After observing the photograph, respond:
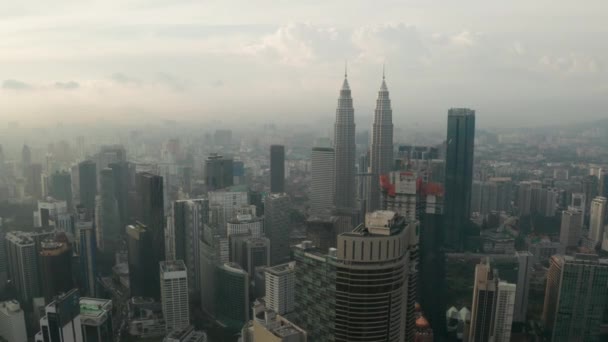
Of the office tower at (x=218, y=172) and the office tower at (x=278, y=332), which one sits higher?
the office tower at (x=218, y=172)

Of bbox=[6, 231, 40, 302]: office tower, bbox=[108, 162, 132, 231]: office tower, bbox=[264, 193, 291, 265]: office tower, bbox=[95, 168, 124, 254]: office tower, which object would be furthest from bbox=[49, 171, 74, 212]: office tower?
bbox=[264, 193, 291, 265]: office tower

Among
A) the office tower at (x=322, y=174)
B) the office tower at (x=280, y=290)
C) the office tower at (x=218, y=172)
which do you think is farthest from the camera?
the office tower at (x=322, y=174)

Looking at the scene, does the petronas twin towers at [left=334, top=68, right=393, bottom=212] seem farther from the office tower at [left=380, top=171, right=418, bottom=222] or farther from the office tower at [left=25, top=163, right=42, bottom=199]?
the office tower at [left=25, top=163, right=42, bottom=199]

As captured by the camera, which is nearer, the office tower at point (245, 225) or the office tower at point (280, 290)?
the office tower at point (280, 290)

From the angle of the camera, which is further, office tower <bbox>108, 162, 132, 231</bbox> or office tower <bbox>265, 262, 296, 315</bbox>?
office tower <bbox>108, 162, 132, 231</bbox>

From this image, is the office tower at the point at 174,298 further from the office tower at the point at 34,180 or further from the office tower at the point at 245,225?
the office tower at the point at 34,180

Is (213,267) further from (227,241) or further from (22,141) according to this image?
(22,141)

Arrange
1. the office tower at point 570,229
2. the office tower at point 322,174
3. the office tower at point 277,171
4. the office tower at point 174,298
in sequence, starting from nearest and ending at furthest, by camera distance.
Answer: the office tower at point 174,298
the office tower at point 570,229
the office tower at point 322,174
the office tower at point 277,171

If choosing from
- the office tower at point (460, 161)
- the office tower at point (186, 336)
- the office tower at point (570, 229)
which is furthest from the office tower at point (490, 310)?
the office tower at point (570, 229)
